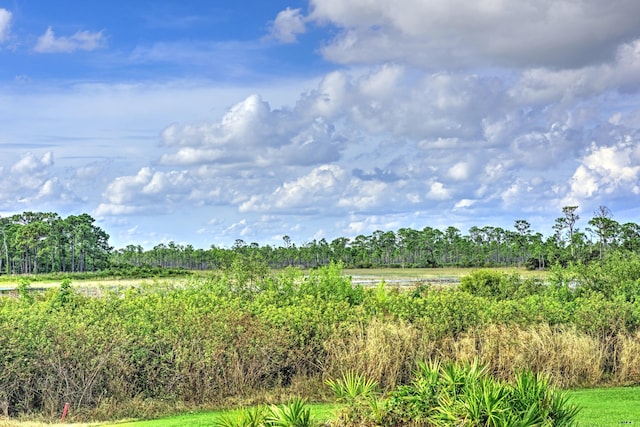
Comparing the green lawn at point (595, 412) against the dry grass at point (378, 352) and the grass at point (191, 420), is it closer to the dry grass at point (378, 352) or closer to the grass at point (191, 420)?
the grass at point (191, 420)

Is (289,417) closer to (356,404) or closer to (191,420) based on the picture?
(356,404)

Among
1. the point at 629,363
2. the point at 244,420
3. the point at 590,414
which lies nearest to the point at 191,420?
the point at 244,420

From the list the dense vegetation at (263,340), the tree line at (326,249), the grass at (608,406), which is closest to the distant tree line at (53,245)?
the tree line at (326,249)

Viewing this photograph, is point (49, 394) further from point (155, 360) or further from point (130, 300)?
point (130, 300)

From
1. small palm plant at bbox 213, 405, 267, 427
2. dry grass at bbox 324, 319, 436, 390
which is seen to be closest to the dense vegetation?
dry grass at bbox 324, 319, 436, 390

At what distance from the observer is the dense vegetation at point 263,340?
13.6 metres

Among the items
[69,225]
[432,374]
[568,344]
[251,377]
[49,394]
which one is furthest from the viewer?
[69,225]

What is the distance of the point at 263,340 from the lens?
14719 mm

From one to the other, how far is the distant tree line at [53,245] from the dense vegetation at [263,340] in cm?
7936

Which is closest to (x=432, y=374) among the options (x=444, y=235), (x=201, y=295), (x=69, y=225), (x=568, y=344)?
(x=568, y=344)

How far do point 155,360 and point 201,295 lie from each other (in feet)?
10.3

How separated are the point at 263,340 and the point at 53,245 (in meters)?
84.8

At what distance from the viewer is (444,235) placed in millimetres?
109062

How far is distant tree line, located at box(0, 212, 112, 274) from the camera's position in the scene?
90688 millimetres
